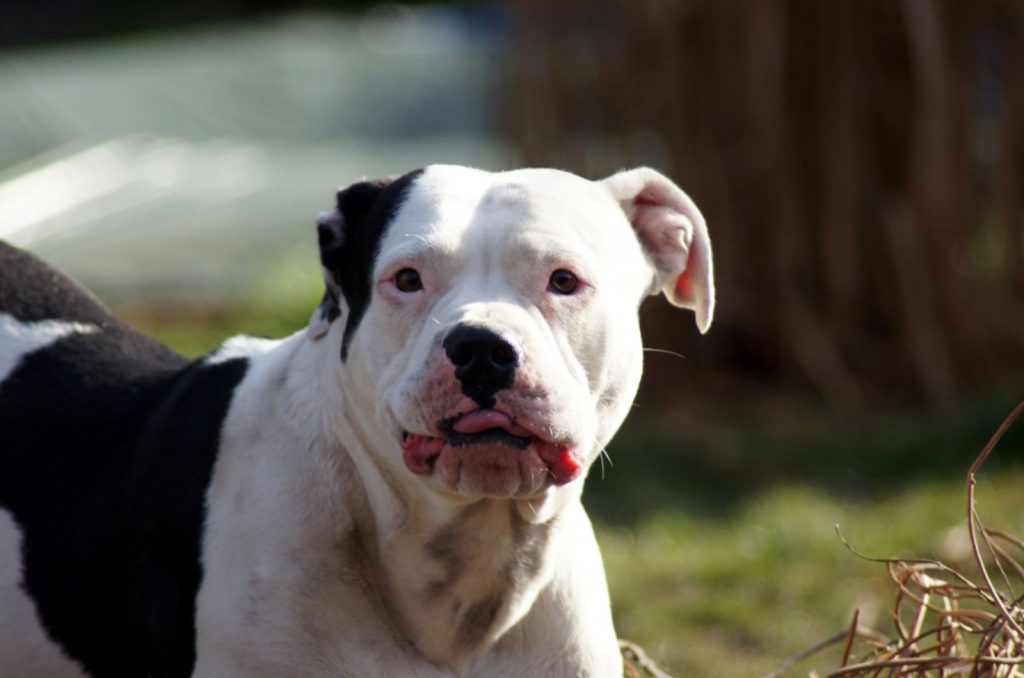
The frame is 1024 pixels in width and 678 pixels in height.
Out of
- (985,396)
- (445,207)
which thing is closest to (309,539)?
(445,207)

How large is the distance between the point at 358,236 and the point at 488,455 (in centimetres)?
58

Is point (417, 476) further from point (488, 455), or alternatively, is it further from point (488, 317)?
point (488, 317)

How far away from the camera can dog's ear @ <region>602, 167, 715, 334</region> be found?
326 centimetres

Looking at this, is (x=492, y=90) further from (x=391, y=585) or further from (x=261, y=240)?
(x=391, y=585)

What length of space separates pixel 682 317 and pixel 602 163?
824 millimetres

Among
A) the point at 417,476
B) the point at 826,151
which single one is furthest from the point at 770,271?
the point at 417,476

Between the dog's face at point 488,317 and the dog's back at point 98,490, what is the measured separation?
383mm

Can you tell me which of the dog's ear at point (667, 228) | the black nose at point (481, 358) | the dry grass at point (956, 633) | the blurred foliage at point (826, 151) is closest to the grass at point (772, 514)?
the blurred foliage at point (826, 151)

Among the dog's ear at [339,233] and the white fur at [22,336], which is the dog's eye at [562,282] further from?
the white fur at [22,336]

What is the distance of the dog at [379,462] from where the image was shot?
280 centimetres

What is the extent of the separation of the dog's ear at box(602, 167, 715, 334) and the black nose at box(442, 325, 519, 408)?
650 mm

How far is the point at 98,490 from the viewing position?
127 inches

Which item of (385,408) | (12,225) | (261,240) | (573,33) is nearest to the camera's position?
(385,408)

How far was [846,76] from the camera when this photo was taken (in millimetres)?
7406
